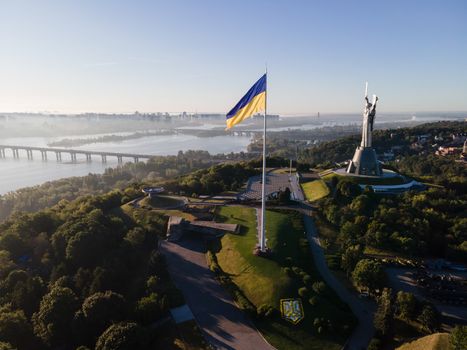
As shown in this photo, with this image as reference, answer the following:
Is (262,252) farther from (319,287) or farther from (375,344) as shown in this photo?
(375,344)

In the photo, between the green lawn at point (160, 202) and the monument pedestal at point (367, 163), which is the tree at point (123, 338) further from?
the monument pedestal at point (367, 163)

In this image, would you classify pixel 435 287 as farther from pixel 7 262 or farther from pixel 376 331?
pixel 7 262

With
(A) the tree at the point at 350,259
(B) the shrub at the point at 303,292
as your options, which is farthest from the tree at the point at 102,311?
(A) the tree at the point at 350,259

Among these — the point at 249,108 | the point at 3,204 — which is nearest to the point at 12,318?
the point at 249,108

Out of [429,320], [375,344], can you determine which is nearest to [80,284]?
[375,344]

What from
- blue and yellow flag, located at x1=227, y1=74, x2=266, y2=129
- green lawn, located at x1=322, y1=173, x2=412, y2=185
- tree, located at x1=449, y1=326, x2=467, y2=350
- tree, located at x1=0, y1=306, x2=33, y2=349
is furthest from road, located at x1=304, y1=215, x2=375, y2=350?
tree, located at x1=0, y1=306, x2=33, y2=349

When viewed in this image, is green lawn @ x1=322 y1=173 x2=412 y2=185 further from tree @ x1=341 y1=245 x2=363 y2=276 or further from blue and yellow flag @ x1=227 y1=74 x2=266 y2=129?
blue and yellow flag @ x1=227 y1=74 x2=266 y2=129
